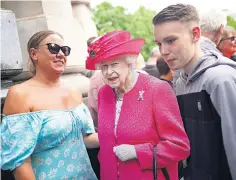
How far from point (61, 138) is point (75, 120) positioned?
0.19 metres

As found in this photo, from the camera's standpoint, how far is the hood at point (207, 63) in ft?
8.40

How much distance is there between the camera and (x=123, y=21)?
3594cm

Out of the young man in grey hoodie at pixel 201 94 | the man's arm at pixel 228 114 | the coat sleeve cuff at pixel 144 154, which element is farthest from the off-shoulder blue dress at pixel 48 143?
the man's arm at pixel 228 114

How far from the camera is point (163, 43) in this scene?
2.66 metres

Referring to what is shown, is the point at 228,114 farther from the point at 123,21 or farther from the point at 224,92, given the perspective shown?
the point at 123,21

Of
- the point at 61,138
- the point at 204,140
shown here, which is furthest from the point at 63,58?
the point at 204,140

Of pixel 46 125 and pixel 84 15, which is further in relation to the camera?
pixel 84 15

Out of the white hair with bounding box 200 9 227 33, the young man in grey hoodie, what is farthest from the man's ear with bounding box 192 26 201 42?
the white hair with bounding box 200 9 227 33

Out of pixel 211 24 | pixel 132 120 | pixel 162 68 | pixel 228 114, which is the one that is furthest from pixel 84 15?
pixel 228 114

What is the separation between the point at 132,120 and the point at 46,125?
594mm

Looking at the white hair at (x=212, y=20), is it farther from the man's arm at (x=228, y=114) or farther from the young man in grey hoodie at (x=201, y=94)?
the man's arm at (x=228, y=114)

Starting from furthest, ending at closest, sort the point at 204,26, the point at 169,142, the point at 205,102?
the point at 204,26 < the point at 205,102 < the point at 169,142

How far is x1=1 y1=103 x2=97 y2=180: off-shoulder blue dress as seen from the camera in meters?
2.38

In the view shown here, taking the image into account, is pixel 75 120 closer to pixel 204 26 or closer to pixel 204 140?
pixel 204 140
